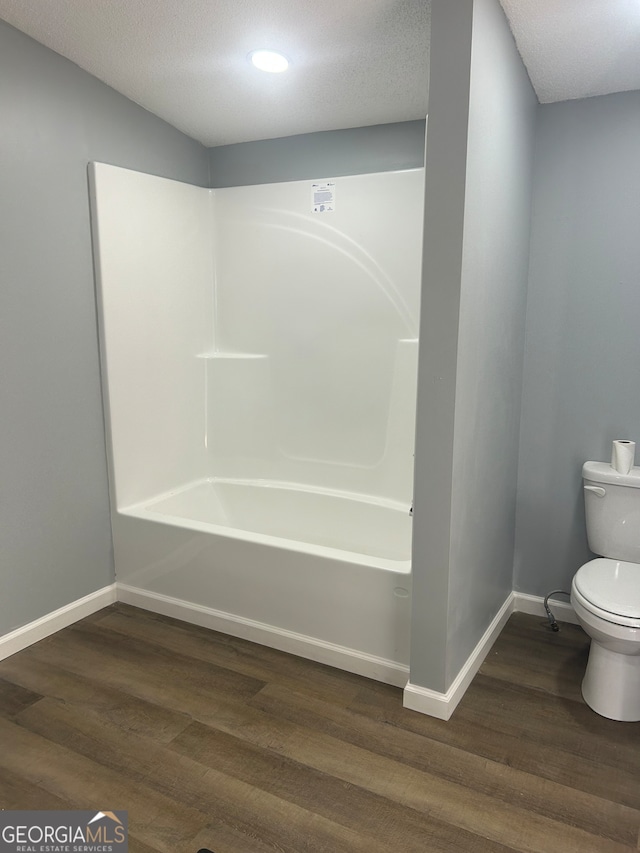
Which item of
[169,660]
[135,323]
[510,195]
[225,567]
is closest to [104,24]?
[135,323]

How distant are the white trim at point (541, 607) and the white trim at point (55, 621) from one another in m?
1.94

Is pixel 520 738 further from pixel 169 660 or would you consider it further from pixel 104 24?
pixel 104 24

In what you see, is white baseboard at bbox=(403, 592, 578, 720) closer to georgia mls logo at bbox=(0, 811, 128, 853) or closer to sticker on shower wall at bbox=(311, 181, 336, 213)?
georgia mls logo at bbox=(0, 811, 128, 853)

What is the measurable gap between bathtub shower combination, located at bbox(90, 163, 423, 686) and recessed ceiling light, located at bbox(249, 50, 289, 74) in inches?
25.7

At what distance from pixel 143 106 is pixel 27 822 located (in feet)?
9.33

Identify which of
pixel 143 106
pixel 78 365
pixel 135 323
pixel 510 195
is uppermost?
pixel 143 106

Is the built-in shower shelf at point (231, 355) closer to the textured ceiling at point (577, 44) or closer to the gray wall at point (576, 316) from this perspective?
the gray wall at point (576, 316)

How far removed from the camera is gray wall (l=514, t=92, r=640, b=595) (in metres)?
2.44

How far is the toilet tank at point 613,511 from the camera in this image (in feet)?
7.79

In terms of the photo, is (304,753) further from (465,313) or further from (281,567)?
(465,313)

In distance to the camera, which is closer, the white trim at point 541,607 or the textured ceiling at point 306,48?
the textured ceiling at point 306,48

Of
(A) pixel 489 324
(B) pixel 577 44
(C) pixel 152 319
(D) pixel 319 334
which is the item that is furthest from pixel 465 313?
(C) pixel 152 319

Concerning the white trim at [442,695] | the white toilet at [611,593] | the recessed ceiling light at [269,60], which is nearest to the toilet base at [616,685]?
the white toilet at [611,593]

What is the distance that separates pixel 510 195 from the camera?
7.44 ft
